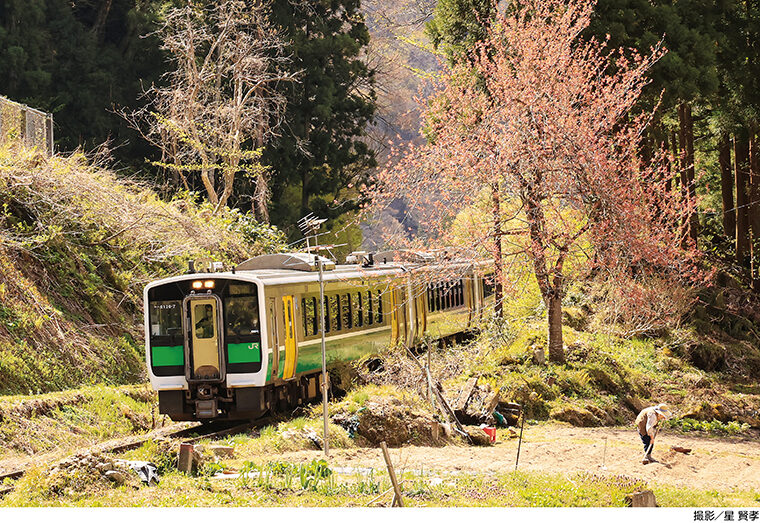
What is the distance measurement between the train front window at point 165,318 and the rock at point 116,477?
4.63 meters

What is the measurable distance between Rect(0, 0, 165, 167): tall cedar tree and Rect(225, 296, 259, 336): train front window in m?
19.2

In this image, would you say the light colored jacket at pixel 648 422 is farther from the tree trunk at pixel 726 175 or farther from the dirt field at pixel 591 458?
the tree trunk at pixel 726 175

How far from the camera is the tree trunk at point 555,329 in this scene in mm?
19359

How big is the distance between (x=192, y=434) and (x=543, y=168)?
25.9 feet

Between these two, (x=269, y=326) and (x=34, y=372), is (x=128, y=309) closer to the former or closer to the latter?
(x=34, y=372)

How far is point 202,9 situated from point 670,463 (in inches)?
987

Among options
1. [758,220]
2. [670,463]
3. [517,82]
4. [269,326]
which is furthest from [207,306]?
[758,220]

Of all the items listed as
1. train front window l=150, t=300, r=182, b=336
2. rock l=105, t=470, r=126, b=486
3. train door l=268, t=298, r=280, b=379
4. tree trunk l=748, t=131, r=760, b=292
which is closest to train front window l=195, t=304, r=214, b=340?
train front window l=150, t=300, r=182, b=336

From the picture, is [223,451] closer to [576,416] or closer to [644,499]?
[644,499]

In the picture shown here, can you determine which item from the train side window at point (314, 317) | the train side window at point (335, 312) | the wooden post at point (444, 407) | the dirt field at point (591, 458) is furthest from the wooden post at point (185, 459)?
the train side window at point (335, 312)

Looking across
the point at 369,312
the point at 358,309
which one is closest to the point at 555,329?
the point at 369,312

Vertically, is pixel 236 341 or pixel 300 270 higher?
pixel 300 270

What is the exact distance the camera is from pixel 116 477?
10.2 m

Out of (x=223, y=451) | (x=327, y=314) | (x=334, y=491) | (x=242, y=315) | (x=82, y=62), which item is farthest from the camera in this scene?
(x=82, y=62)
